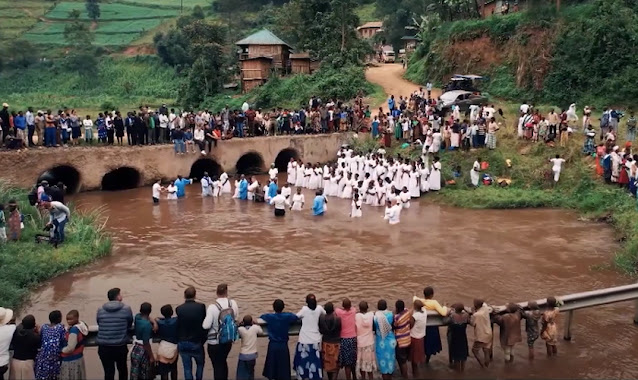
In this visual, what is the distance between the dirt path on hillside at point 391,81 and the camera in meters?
34.3

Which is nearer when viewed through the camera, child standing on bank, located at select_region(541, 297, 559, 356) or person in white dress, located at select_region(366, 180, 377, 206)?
child standing on bank, located at select_region(541, 297, 559, 356)

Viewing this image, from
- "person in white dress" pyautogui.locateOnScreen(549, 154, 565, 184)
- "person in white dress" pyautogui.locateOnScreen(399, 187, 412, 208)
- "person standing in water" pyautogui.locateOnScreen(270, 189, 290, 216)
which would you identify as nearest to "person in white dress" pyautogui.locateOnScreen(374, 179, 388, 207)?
"person in white dress" pyautogui.locateOnScreen(399, 187, 412, 208)

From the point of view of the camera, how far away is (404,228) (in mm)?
16672

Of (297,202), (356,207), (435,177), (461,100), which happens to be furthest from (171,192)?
(461,100)

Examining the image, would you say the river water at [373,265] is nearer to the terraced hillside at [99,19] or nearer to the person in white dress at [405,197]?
the person in white dress at [405,197]

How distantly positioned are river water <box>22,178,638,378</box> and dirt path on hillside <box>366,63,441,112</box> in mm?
15057

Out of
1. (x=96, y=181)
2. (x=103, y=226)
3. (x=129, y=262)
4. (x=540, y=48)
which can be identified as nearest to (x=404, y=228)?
(x=129, y=262)

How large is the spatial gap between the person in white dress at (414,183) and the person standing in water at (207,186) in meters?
7.07

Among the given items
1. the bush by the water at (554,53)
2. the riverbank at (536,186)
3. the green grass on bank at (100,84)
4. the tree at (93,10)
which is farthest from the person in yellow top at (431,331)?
the tree at (93,10)

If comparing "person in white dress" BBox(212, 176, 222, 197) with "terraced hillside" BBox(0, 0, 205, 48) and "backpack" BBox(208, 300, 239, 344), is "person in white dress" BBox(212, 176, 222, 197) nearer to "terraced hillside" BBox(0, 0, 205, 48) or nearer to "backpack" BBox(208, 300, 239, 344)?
"backpack" BBox(208, 300, 239, 344)

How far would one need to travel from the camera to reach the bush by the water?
27297mm

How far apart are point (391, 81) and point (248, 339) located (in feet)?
107

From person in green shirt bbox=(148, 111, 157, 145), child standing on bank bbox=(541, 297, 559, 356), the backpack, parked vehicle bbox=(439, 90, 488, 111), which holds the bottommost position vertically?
child standing on bank bbox=(541, 297, 559, 356)

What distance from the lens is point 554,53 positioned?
29578 mm
